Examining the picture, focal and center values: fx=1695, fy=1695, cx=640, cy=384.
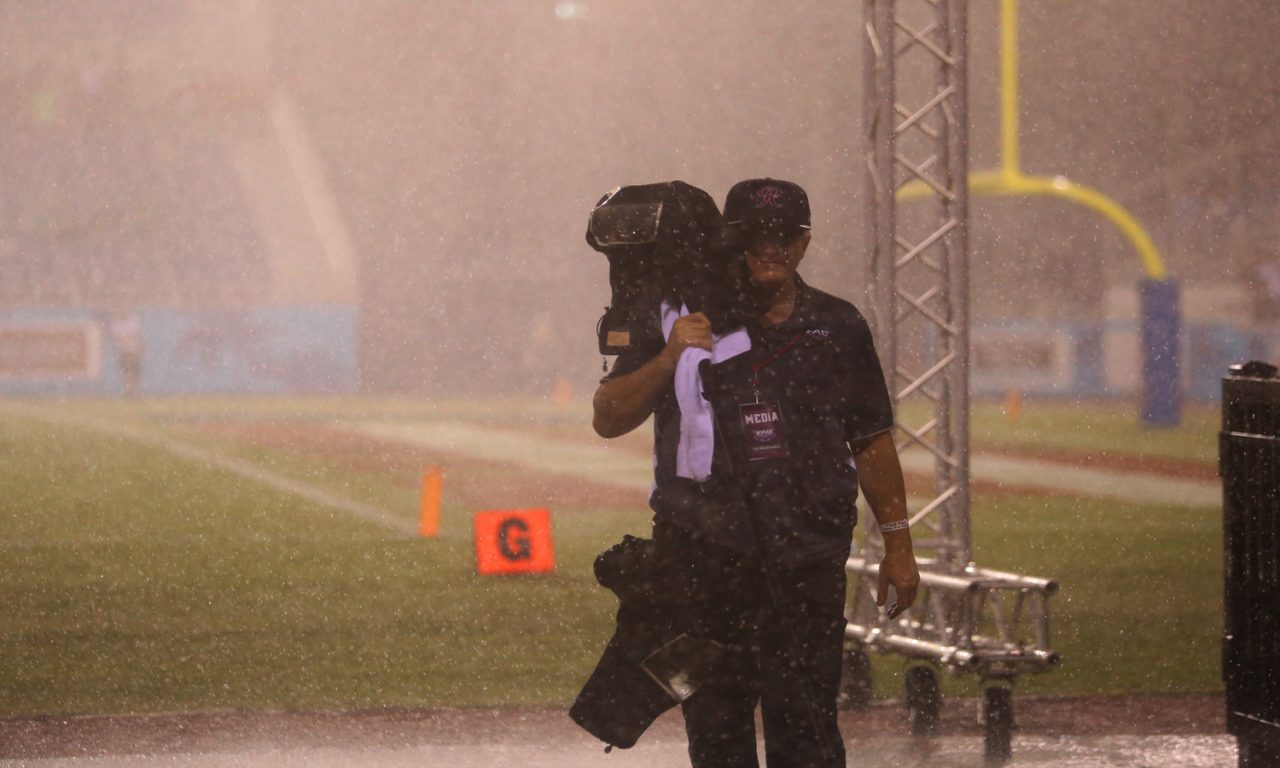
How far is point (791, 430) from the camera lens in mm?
3893

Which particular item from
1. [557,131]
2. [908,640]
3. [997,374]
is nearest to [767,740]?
[908,640]

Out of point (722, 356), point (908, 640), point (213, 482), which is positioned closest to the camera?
point (722, 356)

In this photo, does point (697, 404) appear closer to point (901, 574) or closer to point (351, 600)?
point (901, 574)

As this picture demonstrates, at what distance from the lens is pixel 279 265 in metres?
44.8

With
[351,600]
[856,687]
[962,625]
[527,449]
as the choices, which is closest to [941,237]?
[962,625]

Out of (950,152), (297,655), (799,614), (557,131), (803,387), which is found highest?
(557,131)

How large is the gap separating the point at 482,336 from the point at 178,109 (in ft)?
39.2

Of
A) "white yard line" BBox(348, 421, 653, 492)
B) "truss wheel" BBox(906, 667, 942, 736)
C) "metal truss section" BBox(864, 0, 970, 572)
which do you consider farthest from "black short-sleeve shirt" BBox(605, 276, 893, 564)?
"white yard line" BBox(348, 421, 653, 492)

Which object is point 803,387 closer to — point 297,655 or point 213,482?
point 297,655

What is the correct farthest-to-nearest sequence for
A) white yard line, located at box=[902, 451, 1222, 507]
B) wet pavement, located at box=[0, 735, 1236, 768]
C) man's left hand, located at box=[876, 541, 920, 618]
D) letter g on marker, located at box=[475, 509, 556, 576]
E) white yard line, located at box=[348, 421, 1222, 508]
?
white yard line, located at box=[348, 421, 1222, 508]
white yard line, located at box=[902, 451, 1222, 507]
letter g on marker, located at box=[475, 509, 556, 576]
wet pavement, located at box=[0, 735, 1236, 768]
man's left hand, located at box=[876, 541, 920, 618]

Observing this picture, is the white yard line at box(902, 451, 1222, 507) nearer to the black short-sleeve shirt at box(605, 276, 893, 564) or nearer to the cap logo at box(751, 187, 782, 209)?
the black short-sleeve shirt at box(605, 276, 893, 564)

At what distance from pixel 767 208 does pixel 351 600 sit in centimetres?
720

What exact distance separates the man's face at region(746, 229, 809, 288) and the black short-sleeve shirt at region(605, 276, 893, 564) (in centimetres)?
12

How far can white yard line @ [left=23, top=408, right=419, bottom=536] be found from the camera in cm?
1557
